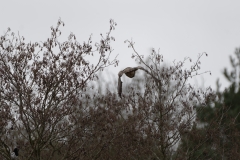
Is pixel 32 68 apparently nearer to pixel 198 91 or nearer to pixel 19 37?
pixel 19 37

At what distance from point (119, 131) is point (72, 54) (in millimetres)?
2560

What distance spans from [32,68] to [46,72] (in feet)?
1.37

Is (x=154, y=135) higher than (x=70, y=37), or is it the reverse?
(x=70, y=37)

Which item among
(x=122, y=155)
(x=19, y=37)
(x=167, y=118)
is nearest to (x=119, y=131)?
(x=122, y=155)

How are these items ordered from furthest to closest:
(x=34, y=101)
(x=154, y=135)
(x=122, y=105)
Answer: (x=122, y=105), (x=154, y=135), (x=34, y=101)

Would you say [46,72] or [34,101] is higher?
[46,72]

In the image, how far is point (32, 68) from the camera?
33.6 ft

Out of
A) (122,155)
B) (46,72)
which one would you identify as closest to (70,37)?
(46,72)

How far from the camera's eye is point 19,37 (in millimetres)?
10773

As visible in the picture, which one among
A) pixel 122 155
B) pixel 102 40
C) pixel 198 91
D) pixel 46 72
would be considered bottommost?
pixel 122 155

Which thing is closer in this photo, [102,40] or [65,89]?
[65,89]

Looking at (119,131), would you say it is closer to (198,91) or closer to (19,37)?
(198,91)

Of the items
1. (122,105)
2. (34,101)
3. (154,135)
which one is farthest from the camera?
(122,105)

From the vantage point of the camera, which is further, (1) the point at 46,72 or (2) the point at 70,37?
(2) the point at 70,37
